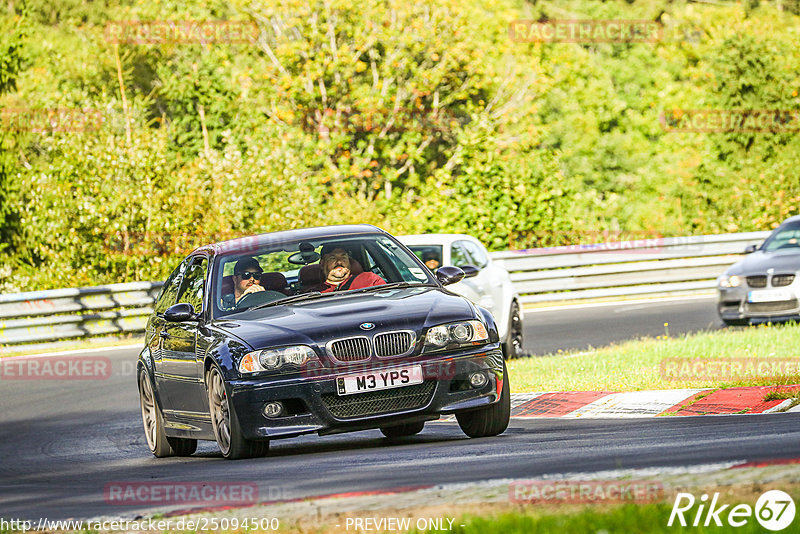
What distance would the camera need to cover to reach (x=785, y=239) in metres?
19.0

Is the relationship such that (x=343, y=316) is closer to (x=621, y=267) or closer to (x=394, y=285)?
(x=394, y=285)

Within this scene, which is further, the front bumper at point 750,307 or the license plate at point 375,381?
the front bumper at point 750,307

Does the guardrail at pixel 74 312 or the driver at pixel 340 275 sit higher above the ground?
the driver at pixel 340 275

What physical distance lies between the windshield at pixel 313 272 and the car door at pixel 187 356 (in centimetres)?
24

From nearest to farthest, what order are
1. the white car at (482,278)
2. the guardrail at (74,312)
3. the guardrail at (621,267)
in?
the white car at (482,278) < the guardrail at (74,312) < the guardrail at (621,267)

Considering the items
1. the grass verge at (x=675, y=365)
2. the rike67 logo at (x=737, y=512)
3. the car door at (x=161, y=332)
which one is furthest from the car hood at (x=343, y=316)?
the rike67 logo at (x=737, y=512)

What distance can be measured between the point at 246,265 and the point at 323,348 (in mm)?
1648

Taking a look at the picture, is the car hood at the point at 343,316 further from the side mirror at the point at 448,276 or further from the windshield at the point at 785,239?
the windshield at the point at 785,239

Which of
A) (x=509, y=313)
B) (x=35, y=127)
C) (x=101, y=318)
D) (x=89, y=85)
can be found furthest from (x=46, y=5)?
(x=509, y=313)

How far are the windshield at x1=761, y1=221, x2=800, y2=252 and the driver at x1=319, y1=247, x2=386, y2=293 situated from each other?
10713mm

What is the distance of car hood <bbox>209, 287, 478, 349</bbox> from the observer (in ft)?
27.0

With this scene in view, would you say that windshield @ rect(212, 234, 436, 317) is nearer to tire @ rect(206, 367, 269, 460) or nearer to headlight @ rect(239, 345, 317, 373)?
tire @ rect(206, 367, 269, 460)

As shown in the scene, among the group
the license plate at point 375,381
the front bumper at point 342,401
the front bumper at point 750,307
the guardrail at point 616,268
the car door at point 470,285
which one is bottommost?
the guardrail at point 616,268

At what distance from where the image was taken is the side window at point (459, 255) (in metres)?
15.9
